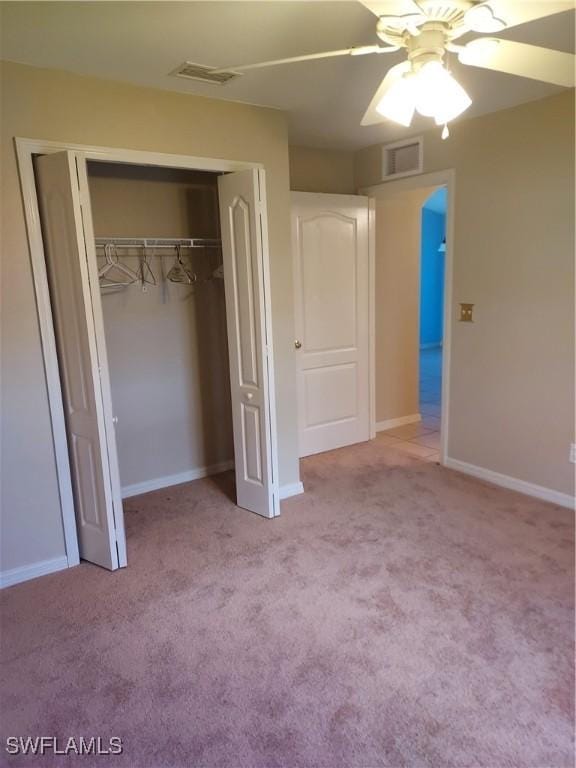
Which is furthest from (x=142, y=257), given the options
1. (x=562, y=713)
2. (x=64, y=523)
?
(x=562, y=713)

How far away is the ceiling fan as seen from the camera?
158cm

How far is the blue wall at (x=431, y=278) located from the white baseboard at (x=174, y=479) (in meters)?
6.67

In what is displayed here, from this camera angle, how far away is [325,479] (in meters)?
4.04

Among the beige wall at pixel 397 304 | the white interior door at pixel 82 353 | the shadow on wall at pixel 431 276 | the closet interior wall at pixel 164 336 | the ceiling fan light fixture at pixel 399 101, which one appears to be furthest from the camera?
the shadow on wall at pixel 431 276

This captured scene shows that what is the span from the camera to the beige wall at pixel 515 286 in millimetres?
3258

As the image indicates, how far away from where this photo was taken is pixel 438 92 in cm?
174

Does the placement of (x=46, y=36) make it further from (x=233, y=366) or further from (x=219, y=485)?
(x=219, y=485)

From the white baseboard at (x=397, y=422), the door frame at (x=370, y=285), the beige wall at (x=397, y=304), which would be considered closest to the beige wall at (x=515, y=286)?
the door frame at (x=370, y=285)

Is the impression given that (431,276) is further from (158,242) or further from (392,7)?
(392,7)

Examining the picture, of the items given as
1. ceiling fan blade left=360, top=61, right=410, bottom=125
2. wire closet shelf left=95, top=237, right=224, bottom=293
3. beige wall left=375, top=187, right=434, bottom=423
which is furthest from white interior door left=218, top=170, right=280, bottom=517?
beige wall left=375, top=187, right=434, bottom=423

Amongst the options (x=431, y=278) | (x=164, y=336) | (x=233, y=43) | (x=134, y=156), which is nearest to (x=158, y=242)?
→ (x=164, y=336)

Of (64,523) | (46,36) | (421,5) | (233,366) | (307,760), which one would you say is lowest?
(307,760)

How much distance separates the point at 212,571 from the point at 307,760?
1.21 meters

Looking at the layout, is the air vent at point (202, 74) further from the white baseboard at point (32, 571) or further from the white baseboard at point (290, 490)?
the white baseboard at point (32, 571)
